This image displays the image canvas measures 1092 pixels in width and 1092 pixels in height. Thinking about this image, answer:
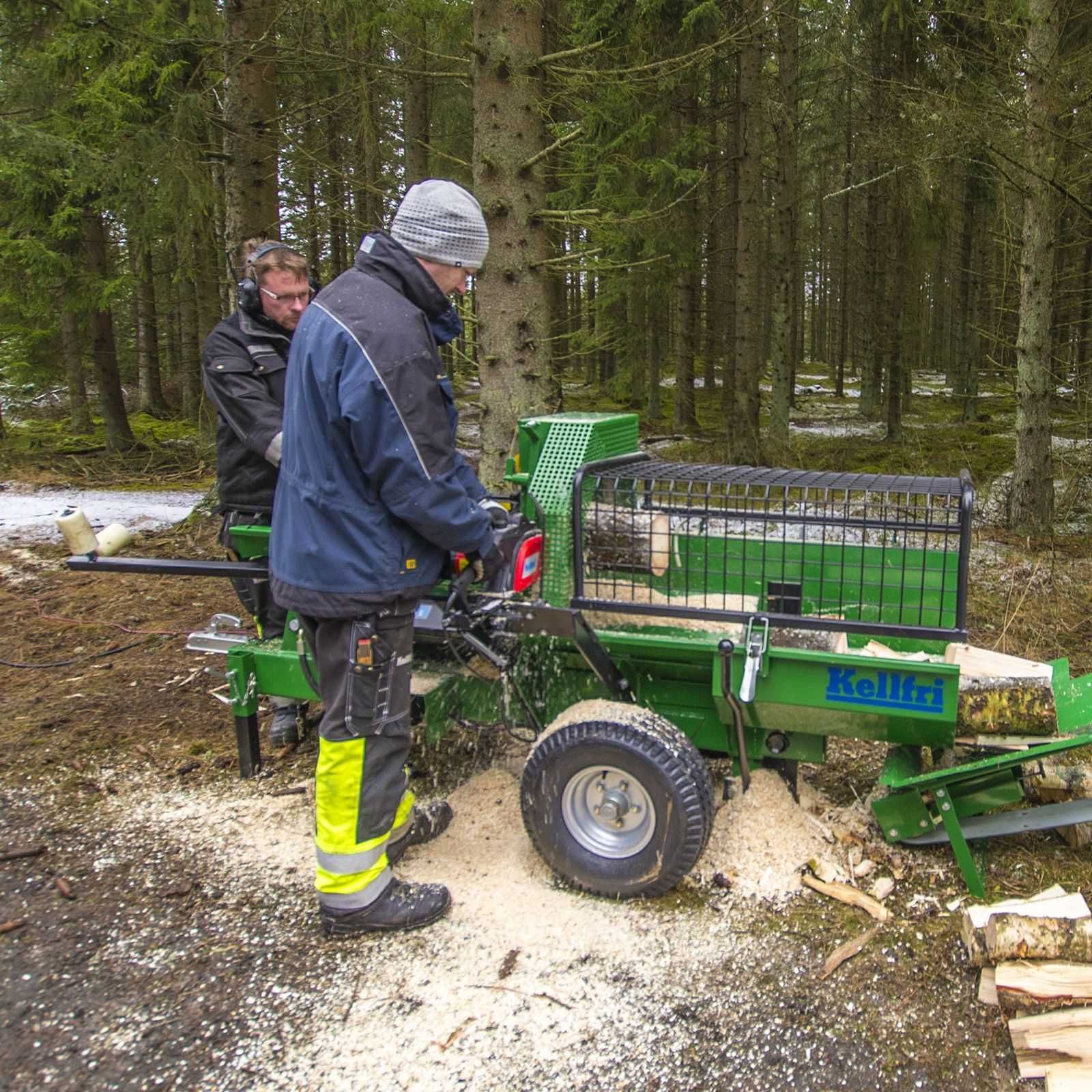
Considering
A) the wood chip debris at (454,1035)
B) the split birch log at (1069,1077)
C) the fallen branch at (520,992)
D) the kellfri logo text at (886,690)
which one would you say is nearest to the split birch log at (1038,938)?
the split birch log at (1069,1077)

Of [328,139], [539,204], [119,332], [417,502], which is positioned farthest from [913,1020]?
[119,332]

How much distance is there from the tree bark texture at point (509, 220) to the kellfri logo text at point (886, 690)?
3.05 metres

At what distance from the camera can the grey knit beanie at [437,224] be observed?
290 cm

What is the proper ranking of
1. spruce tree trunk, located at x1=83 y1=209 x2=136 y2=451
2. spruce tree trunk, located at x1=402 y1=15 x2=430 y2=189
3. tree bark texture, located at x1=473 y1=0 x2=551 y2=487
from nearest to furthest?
tree bark texture, located at x1=473 y1=0 x2=551 y2=487, spruce tree trunk, located at x1=402 y1=15 x2=430 y2=189, spruce tree trunk, located at x1=83 y1=209 x2=136 y2=451

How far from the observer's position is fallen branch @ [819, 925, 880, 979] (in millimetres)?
2773

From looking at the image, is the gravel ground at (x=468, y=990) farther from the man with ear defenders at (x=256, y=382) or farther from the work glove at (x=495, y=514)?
the man with ear defenders at (x=256, y=382)

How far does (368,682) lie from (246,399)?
1.80 meters

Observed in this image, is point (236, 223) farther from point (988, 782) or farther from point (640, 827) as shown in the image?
point (988, 782)

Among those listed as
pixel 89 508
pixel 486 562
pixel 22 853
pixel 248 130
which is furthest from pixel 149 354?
pixel 486 562

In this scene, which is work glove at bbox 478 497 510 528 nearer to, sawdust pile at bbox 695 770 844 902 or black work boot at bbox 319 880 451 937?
black work boot at bbox 319 880 451 937

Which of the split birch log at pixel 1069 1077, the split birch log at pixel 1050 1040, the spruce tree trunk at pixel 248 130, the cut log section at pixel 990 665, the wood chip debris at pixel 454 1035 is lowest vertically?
the wood chip debris at pixel 454 1035

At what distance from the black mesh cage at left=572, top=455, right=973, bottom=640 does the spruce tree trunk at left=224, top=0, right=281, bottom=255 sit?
18.1 ft

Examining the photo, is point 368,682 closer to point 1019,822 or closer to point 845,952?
point 845,952

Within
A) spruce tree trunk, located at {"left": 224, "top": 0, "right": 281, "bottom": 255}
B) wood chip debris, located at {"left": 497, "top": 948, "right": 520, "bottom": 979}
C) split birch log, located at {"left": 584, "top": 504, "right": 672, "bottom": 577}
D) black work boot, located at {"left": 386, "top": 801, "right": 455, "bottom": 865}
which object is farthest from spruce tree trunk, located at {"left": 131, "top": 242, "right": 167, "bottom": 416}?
wood chip debris, located at {"left": 497, "top": 948, "right": 520, "bottom": 979}
